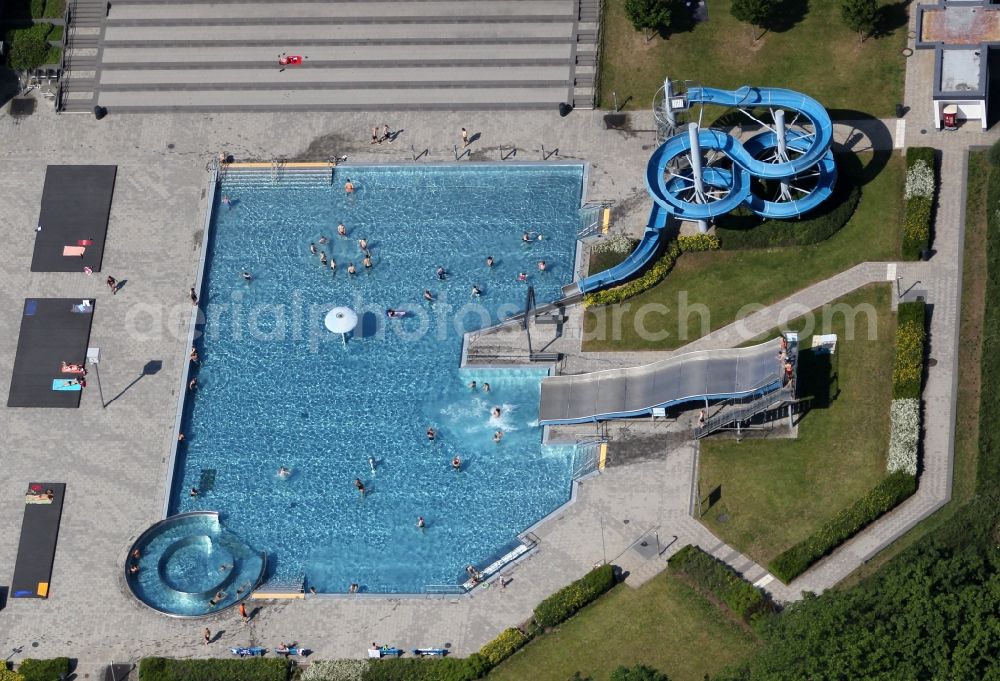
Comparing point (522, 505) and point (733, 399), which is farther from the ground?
point (733, 399)

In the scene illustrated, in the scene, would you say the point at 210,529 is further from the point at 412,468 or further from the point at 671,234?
the point at 671,234

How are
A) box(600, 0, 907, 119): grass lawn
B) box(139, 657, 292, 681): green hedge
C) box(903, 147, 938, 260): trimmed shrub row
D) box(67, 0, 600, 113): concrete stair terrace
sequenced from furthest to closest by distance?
box(67, 0, 600, 113): concrete stair terrace
box(600, 0, 907, 119): grass lawn
box(903, 147, 938, 260): trimmed shrub row
box(139, 657, 292, 681): green hedge

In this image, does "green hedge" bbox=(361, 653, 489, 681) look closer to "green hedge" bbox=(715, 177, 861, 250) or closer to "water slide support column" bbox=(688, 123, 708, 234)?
"green hedge" bbox=(715, 177, 861, 250)

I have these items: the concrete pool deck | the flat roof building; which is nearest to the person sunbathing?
the concrete pool deck

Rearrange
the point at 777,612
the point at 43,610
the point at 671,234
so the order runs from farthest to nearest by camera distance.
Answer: the point at 671,234, the point at 43,610, the point at 777,612

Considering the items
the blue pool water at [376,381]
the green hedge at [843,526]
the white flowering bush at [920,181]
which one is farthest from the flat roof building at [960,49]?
the green hedge at [843,526]

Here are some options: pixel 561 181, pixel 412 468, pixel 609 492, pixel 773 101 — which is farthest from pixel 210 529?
pixel 773 101

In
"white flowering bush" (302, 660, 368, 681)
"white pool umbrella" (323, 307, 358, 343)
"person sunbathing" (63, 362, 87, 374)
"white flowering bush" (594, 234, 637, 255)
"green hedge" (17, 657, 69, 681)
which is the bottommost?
"green hedge" (17, 657, 69, 681)
